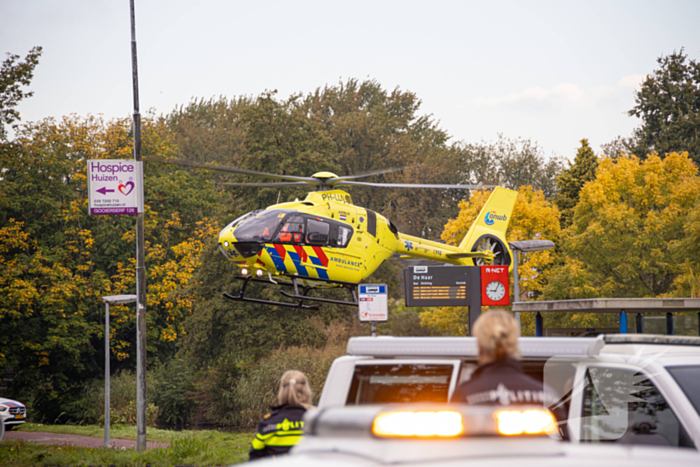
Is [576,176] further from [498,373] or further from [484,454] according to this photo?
[484,454]

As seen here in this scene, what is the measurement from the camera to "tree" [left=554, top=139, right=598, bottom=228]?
152 ft

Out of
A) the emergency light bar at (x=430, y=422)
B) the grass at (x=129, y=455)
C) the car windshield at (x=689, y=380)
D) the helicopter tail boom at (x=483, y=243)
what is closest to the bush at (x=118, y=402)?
the grass at (x=129, y=455)

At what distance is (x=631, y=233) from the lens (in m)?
32.8

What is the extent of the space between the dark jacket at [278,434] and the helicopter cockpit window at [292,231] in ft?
46.4

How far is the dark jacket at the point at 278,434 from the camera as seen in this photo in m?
4.81

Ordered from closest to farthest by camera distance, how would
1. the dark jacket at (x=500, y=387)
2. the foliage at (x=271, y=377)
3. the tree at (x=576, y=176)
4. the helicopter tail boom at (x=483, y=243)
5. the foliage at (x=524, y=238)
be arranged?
the dark jacket at (x=500, y=387) < the helicopter tail boom at (x=483, y=243) < the foliage at (x=271, y=377) < the foliage at (x=524, y=238) < the tree at (x=576, y=176)

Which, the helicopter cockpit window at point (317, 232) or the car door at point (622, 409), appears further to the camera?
the helicopter cockpit window at point (317, 232)

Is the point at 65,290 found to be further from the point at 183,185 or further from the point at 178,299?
the point at 183,185

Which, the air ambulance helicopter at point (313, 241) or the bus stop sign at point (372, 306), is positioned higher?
the air ambulance helicopter at point (313, 241)

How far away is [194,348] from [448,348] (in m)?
30.9

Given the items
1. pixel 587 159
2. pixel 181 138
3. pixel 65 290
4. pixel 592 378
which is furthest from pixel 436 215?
pixel 592 378

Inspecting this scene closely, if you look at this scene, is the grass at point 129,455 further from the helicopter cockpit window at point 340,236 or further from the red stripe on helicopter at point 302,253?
the helicopter cockpit window at point 340,236

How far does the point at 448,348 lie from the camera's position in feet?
15.5

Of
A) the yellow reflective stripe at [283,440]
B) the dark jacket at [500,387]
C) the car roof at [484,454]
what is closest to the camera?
the car roof at [484,454]
